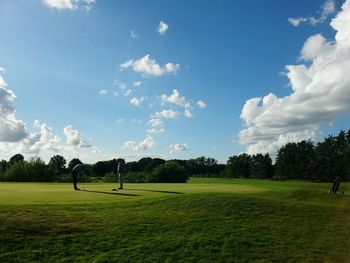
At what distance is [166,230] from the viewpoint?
1566 centimetres

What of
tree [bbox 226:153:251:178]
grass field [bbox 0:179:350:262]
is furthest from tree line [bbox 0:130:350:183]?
grass field [bbox 0:179:350:262]

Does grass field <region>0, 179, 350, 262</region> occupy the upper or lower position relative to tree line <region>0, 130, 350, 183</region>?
lower

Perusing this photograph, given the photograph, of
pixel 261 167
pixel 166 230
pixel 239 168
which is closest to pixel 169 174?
pixel 166 230

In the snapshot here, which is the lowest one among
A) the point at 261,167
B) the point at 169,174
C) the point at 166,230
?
the point at 166,230

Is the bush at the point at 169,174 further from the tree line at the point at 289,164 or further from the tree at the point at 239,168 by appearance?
the tree at the point at 239,168

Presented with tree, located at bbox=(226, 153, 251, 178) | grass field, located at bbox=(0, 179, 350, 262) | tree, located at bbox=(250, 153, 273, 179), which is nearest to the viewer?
grass field, located at bbox=(0, 179, 350, 262)

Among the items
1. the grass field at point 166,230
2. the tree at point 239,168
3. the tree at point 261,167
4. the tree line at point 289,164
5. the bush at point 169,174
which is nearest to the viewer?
the grass field at point 166,230

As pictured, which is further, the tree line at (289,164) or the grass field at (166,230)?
the tree line at (289,164)

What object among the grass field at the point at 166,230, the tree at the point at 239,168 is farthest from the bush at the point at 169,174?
the tree at the point at 239,168

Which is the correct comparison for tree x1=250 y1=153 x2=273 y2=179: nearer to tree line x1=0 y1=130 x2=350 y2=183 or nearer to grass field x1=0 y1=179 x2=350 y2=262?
tree line x1=0 y1=130 x2=350 y2=183

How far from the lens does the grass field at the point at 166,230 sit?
12.9m

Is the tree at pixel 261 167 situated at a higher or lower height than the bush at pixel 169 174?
higher

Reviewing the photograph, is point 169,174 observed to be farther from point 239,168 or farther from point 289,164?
point 239,168

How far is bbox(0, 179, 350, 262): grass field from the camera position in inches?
508
